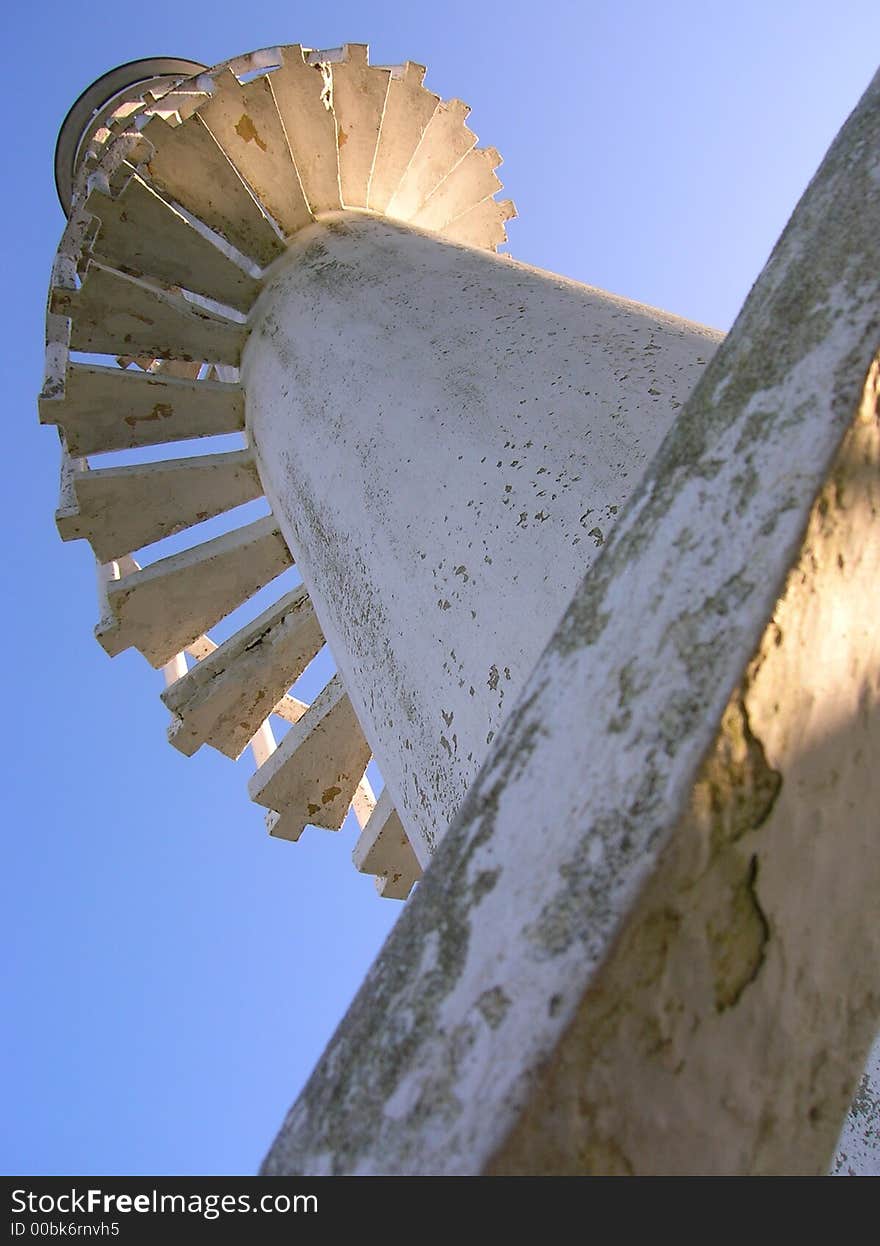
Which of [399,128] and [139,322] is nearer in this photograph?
[139,322]

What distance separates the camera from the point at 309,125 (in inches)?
257

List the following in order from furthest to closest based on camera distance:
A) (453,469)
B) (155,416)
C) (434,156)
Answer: (434,156), (155,416), (453,469)

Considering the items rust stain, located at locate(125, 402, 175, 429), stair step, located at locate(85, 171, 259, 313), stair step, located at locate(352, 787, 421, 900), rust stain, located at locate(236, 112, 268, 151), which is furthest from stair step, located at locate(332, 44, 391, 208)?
stair step, located at locate(352, 787, 421, 900)

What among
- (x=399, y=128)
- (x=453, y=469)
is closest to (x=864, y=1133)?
(x=453, y=469)

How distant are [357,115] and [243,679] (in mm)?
3909

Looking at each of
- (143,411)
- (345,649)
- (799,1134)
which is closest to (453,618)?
(345,649)

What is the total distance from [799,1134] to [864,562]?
2.10 feet

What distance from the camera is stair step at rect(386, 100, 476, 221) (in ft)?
24.8

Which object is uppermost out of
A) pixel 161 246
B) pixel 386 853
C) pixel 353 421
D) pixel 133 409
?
pixel 161 246

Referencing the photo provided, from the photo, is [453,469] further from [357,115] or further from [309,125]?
[357,115]

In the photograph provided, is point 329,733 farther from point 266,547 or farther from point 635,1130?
point 635,1130

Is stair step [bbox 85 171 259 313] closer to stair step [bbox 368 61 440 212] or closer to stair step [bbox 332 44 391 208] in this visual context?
stair step [bbox 332 44 391 208]
